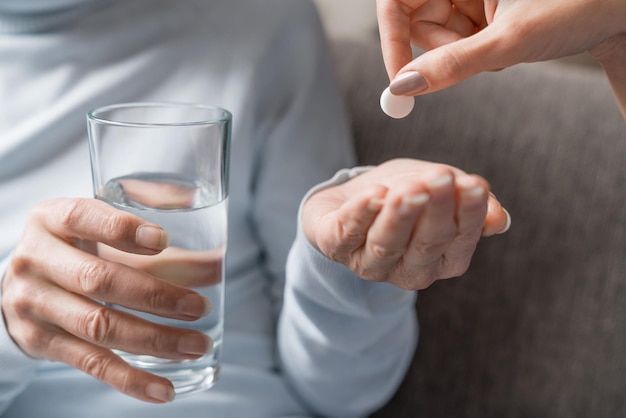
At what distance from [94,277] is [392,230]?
0.28 m

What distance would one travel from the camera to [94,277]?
60 cm

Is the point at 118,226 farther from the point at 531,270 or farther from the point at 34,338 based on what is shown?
the point at 531,270

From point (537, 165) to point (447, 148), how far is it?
0.42ft

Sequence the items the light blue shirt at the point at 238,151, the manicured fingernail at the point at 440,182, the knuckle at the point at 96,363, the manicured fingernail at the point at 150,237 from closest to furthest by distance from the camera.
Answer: the manicured fingernail at the point at 440,182 → the manicured fingernail at the point at 150,237 → the knuckle at the point at 96,363 → the light blue shirt at the point at 238,151

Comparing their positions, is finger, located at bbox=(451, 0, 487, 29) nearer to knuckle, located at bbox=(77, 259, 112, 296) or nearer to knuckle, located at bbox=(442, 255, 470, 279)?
Answer: knuckle, located at bbox=(442, 255, 470, 279)

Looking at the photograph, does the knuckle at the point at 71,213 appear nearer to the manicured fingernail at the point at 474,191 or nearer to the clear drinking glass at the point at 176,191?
the clear drinking glass at the point at 176,191

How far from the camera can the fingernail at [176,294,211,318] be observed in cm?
59

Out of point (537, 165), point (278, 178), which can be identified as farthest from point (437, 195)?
point (537, 165)

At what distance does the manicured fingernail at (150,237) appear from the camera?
55 cm

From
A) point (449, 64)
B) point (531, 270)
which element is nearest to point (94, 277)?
point (449, 64)

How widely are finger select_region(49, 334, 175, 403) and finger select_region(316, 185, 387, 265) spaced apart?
0.68ft

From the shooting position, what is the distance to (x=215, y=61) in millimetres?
927

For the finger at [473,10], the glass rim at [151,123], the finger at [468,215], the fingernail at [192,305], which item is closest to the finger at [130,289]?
the fingernail at [192,305]

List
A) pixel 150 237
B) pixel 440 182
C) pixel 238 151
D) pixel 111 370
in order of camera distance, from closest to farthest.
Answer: pixel 440 182, pixel 150 237, pixel 111 370, pixel 238 151
